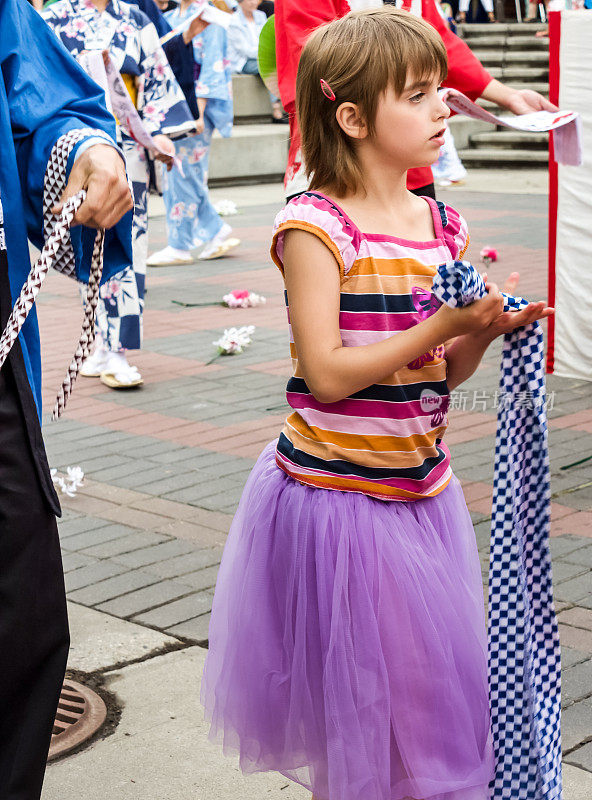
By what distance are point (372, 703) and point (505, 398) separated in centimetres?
59

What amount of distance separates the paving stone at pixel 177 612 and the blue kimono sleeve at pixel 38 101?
1.52 m

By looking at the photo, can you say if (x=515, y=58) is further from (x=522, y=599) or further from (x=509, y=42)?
(x=522, y=599)

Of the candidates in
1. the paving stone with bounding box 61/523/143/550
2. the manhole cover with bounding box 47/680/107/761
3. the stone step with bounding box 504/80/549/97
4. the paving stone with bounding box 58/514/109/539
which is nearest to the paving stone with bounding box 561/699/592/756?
the manhole cover with bounding box 47/680/107/761

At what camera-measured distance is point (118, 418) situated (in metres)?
5.83

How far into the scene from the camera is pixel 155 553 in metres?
4.07

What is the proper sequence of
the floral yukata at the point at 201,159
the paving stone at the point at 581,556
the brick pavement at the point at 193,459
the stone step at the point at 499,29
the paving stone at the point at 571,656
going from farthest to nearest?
the stone step at the point at 499,29
the floral yukata at the point at 201,159
the paving stone at the point at 581,556
the brick pavement at the point at 193,459
the paving stone at the point at 571,656

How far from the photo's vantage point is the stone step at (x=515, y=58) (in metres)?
20.6

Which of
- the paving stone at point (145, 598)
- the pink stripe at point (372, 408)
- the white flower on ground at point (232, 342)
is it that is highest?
the pink stripe at point (372, 408)

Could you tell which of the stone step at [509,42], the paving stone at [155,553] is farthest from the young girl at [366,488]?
the stone step at [509,42]

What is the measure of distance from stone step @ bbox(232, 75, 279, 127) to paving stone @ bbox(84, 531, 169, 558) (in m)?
14.1

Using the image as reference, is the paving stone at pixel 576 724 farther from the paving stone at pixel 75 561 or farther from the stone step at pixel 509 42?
the stone step at pixel 509 42

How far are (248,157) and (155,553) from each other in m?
12.2

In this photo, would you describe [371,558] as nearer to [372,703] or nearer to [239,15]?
[372,703]

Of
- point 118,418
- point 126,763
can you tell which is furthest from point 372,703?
point 118,418
